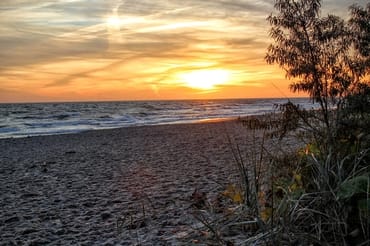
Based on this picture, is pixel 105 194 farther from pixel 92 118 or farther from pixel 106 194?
pixel 92 118

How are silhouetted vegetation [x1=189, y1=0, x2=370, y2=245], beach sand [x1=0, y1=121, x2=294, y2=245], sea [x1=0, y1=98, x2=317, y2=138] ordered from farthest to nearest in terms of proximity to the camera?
sea [x1=0, y1=98, x2=317, y2=138], beach sand [x1=0, y1=121, x2=294, y2=245], silhouetted vegetation [x1=189, y1=0, x2=370, y2=245]

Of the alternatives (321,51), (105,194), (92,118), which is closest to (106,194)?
(105,194)

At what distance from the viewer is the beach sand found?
523 cm

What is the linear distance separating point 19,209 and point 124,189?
1.94 m

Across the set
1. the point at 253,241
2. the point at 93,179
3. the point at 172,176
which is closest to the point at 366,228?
the point at 253,241

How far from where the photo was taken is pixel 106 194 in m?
7.62

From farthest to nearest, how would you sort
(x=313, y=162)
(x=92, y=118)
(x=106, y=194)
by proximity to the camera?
(x=92, y=118)
(x=106, y=194)
(x=313, y=162)

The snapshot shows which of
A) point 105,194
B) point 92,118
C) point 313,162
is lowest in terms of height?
point 92,118

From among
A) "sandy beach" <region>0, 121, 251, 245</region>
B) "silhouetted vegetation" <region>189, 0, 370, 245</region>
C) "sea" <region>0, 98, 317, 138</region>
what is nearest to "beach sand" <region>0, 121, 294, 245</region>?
"sandy beach" <region>0, 121, 251, 245</region>

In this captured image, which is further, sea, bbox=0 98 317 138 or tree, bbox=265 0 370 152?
sea, bbox=0 98 317 138

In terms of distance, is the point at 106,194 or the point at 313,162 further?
the point at 106,194

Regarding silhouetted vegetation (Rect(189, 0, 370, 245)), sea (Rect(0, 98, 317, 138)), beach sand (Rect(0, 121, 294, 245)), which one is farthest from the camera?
sea (Rect(0, 98, 317, 138))

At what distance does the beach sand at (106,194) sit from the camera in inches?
206

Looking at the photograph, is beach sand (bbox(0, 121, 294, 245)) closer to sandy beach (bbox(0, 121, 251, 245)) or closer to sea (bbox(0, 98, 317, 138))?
sandy beach (bbox(0, 121, 251, 245))
